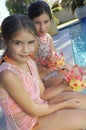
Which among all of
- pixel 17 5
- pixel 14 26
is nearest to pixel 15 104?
pixel 14 26

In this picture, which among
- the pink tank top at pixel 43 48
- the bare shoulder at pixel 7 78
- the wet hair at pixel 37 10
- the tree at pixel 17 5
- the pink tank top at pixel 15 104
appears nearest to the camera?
the bare shoulder at pixel 7 78

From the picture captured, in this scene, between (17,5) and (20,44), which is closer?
(20,44)

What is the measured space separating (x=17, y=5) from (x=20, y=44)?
23.6m

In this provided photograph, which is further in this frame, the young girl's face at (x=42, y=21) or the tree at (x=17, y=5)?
the tree at (x=17, y=5)

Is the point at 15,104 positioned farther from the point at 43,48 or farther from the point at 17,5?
the point at 17,5

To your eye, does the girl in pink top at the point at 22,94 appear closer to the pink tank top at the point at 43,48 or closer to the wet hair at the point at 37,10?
the wet hair at the point at 37,10

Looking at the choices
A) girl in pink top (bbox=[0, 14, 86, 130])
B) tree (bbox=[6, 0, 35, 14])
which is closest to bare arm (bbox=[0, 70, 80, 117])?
girl in pink top (bbox=[0, 14, 86, 130])

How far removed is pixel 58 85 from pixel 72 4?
2097 centimetres

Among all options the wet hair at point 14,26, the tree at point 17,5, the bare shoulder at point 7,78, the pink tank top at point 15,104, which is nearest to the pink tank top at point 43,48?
the pink tank top at point 15,104

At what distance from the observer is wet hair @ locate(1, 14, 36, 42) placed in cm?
279

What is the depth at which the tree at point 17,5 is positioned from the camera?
82.0 feet

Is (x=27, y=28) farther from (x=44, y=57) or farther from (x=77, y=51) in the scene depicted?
(x=77, y=51)

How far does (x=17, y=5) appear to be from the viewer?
2588 centimetres

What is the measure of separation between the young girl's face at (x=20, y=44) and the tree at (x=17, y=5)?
71.8 feet
